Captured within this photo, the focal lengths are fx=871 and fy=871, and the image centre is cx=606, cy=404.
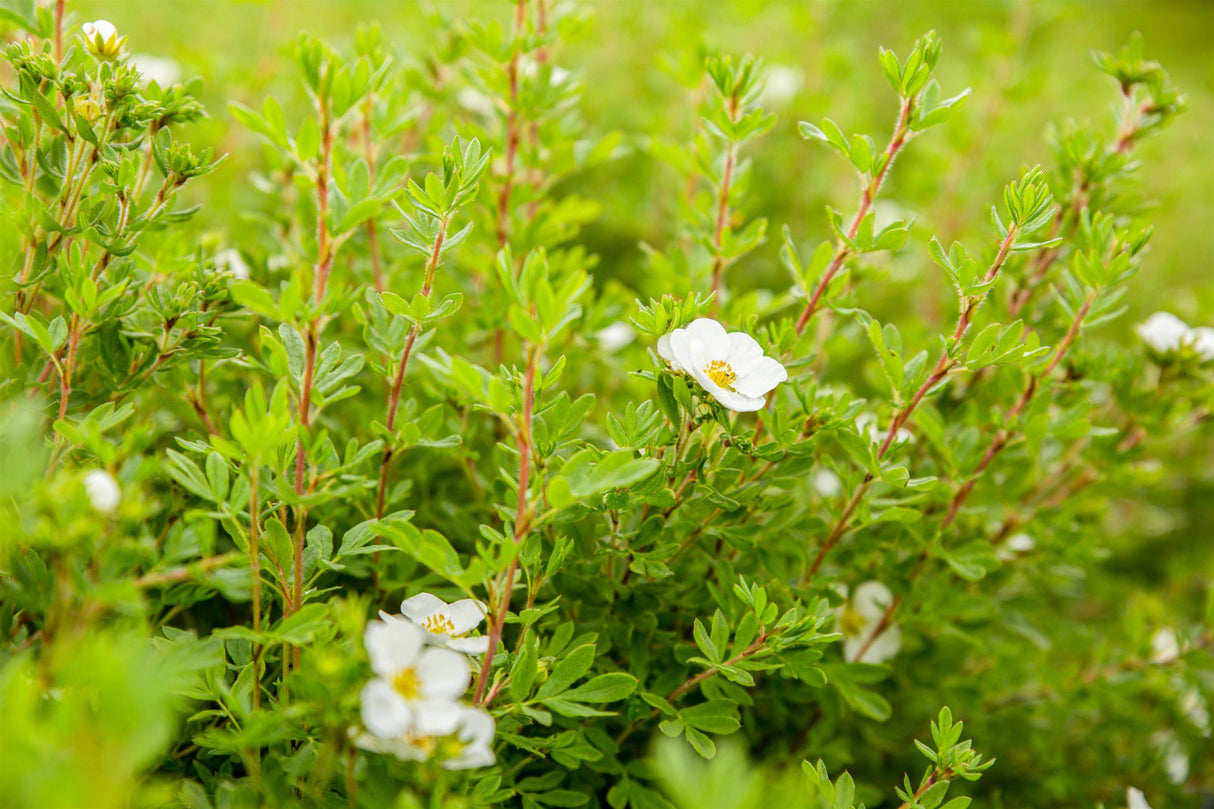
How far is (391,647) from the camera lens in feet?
2.63

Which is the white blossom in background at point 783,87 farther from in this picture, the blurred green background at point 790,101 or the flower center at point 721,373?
the flower center at point 721,373

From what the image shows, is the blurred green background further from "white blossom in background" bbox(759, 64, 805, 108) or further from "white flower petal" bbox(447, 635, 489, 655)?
"white flower petal" bbox(447, 635, 489, 655)

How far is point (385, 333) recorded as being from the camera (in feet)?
3.59

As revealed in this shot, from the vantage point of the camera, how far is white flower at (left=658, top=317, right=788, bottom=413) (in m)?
0.98

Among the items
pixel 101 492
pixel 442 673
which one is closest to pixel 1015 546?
pixel 442 673

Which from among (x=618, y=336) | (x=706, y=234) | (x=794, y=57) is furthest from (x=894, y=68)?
(x=794, y=57)

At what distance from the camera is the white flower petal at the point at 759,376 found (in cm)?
106

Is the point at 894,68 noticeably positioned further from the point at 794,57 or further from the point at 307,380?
the point at 794,57

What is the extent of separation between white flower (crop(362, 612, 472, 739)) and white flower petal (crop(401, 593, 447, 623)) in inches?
8.6

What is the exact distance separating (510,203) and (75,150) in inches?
26.4

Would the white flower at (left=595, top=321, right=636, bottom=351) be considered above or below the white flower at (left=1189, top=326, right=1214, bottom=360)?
below

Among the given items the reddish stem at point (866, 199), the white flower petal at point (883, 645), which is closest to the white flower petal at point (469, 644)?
the reddish stem at point (866, 199)

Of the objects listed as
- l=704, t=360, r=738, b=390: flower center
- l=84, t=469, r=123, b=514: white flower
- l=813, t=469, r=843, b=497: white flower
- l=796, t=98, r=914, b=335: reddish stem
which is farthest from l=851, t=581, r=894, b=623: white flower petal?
l=84, t=469, r=123, b=514: white flower

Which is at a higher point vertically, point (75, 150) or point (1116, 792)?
point (75, 150)
